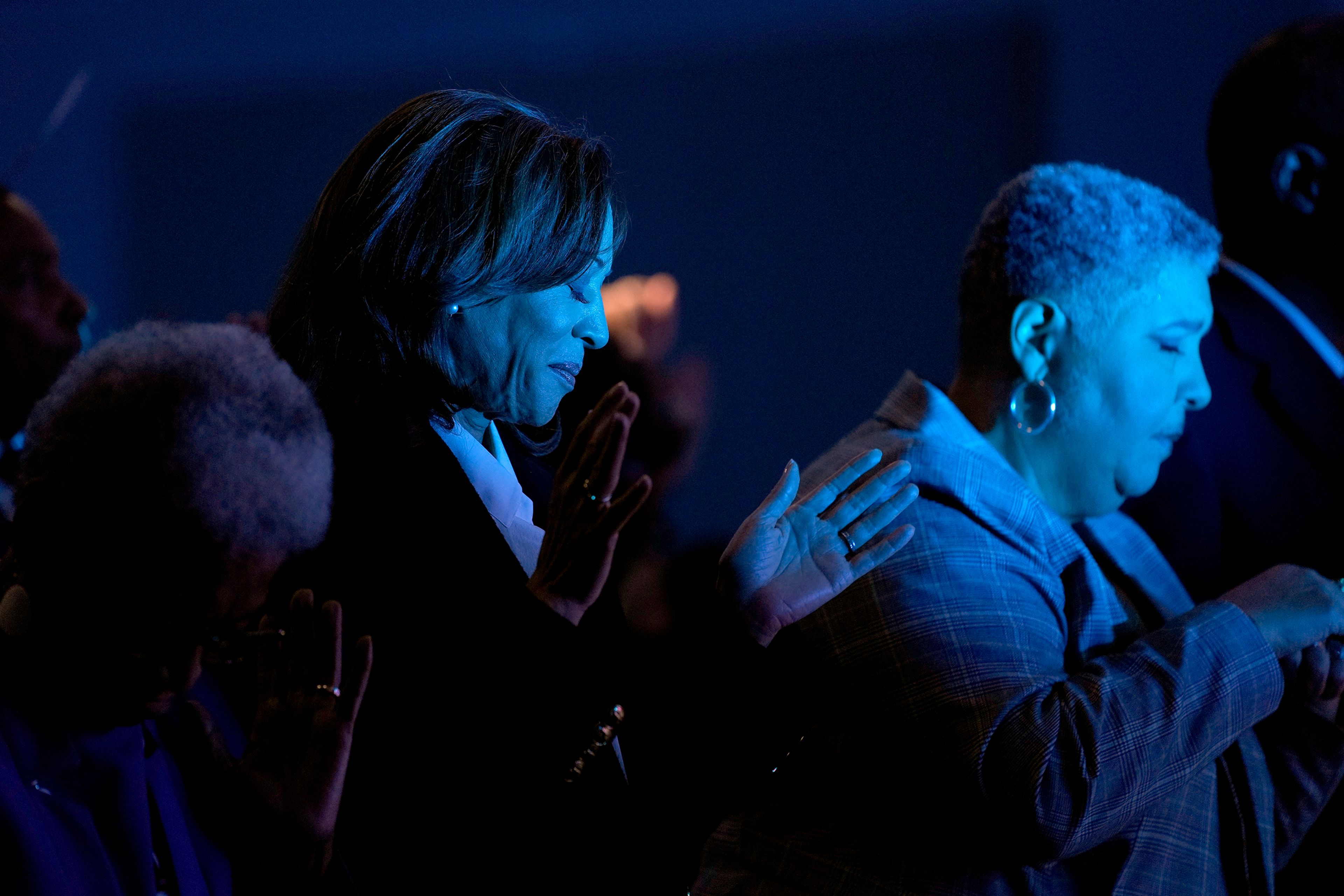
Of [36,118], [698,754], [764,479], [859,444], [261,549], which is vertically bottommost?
[764,479]

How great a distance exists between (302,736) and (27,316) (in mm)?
1380

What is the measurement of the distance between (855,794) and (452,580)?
21.0 inches

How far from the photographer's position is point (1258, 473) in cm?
151

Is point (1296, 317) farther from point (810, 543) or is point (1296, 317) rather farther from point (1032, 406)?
point (810, 543)

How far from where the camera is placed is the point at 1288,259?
4.96 feet

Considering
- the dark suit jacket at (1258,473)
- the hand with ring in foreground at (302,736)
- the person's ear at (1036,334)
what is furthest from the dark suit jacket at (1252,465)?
the hand with ring in foreground at (302,736)

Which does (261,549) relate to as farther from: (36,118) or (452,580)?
(36,118)

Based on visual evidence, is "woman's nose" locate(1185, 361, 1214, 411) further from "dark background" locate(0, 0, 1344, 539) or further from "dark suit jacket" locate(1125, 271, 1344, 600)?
"dark background" locate(0, 0, 1344, 539)

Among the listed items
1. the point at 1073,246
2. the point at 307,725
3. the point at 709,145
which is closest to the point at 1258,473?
the point at 1073,246

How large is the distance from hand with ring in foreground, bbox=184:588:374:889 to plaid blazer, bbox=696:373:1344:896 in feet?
1.42

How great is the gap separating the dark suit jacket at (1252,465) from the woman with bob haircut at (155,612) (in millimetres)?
1238

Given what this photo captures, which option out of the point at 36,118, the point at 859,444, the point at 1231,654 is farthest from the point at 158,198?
the point at 1231,654

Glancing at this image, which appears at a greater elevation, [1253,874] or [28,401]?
[28,401]

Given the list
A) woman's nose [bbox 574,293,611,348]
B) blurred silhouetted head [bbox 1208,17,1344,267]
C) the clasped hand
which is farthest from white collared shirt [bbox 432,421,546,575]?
blurred silhouetted head [bbox 1208,17,1344,267]
